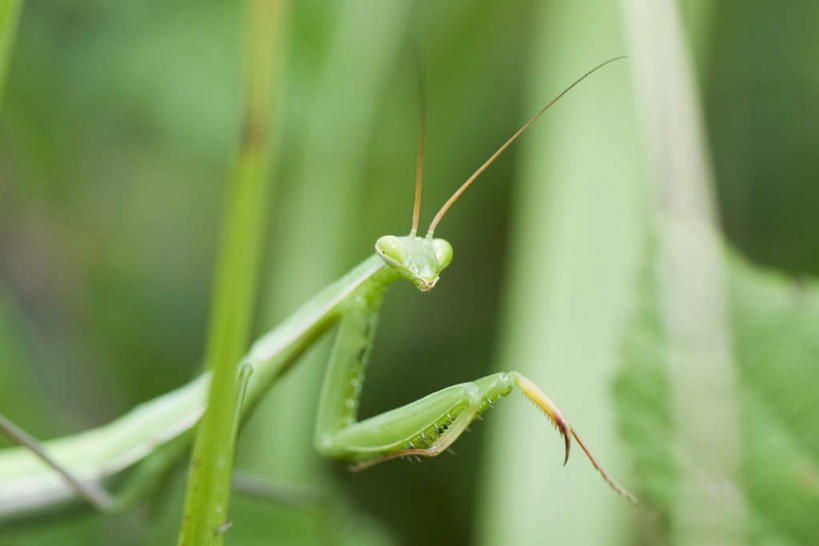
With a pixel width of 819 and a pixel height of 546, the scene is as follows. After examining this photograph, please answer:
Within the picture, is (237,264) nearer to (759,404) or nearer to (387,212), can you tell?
(759,404)

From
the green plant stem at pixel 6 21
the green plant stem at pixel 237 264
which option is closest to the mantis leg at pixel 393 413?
the green plant stem at pixel 237 264

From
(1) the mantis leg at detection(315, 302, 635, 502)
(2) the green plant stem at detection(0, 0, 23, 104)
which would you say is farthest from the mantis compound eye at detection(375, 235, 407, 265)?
(2) the green plant stem at detection(0, 0, 23, 104)

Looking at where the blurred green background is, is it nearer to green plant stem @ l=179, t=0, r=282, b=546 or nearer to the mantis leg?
the mantis leg

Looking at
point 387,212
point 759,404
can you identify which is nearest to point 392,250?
point 759,404

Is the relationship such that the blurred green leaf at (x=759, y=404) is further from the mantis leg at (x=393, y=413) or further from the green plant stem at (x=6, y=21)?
the green plant stem at (x=6, y=21)

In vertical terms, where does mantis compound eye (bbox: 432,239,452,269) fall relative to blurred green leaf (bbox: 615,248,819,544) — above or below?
above
